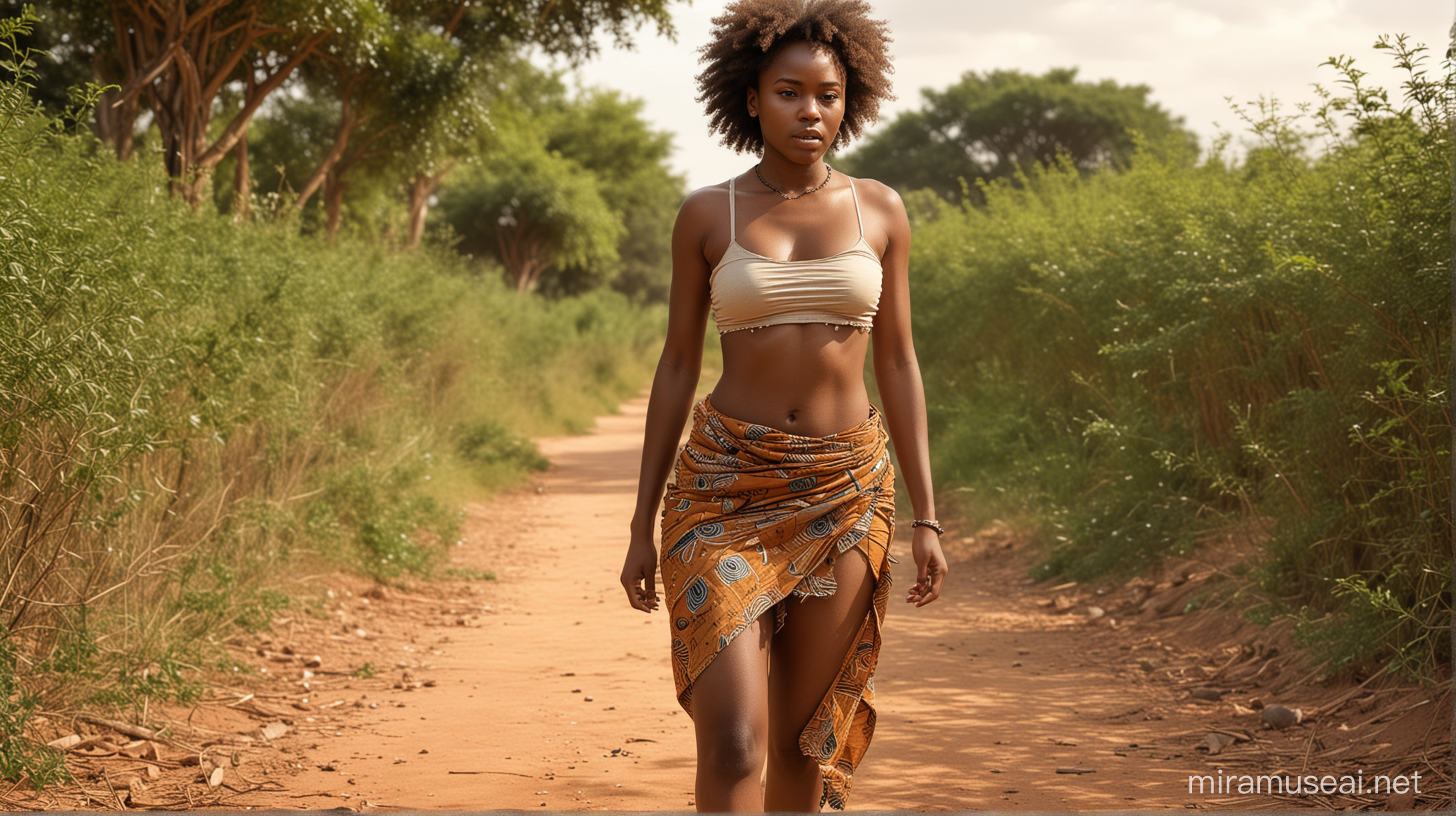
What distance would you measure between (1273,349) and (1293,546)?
103 cm

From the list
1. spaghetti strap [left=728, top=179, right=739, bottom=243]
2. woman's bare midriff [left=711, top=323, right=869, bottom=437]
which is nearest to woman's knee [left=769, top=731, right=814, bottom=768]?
woman's bare midriff [left=711, top=323, right=869, bottom=437]

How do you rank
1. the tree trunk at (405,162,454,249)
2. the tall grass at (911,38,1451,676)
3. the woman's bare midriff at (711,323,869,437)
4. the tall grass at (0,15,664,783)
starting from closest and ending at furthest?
the woman's bare midriff at (711,323,869,437)
the tall grass at (0,15,664,783)
the tall grass at (911,38,1451,676)
the tree trunk at (405,162,454,249)

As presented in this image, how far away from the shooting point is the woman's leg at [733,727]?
234 cm

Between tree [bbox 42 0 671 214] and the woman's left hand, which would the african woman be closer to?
the woman's left hand

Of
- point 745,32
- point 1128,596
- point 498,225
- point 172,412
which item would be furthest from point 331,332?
point 498,225

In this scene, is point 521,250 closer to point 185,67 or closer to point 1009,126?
point 1009,126

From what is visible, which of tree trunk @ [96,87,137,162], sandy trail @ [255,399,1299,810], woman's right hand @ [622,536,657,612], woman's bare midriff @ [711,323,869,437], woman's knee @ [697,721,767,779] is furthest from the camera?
tree trunk @ [96,87,137,162]

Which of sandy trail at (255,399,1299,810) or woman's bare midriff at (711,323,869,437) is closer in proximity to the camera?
woman's bare midriff at (711,323,869,437)

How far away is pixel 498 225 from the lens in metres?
28.3

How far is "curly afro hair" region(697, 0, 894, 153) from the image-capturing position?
2727 millimetres

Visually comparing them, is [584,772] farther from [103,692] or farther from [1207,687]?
[1207,687]

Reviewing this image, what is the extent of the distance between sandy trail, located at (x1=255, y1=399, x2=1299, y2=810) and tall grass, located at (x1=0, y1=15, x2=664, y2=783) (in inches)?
31.4

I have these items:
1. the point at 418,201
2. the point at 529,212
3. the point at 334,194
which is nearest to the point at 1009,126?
the point at 529,212

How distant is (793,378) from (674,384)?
0.31m
